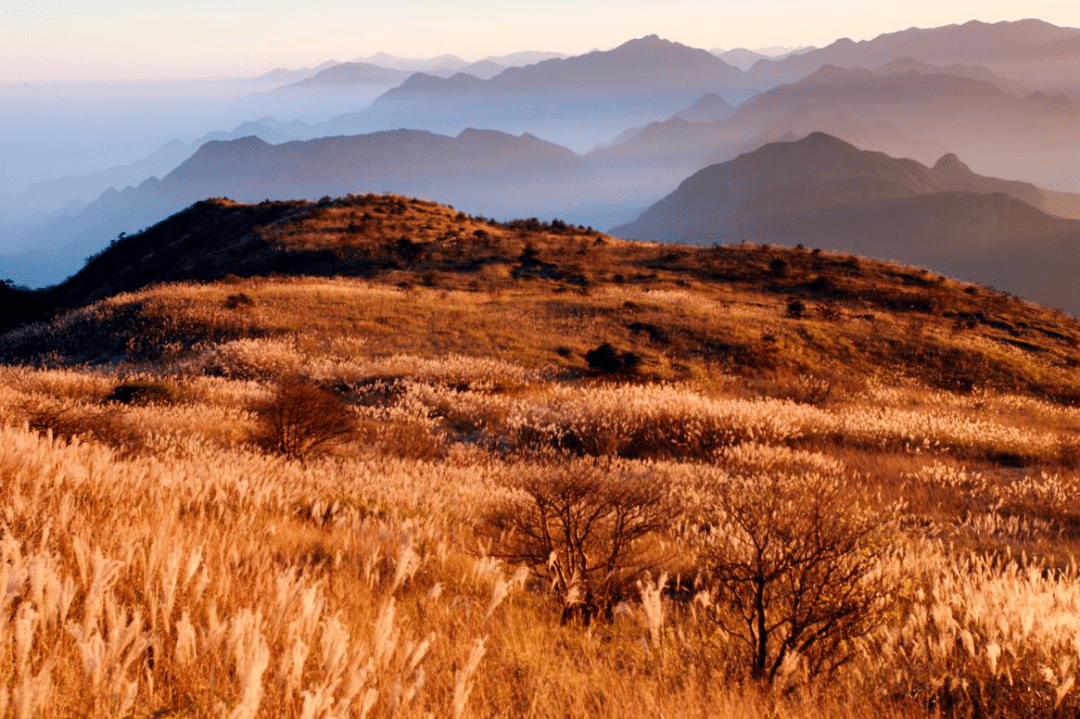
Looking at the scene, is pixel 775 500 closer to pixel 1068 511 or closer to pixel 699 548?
pixel 699 548

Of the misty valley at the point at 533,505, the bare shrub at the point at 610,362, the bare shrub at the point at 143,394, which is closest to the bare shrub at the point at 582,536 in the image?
the misty valley at the point at 533,505

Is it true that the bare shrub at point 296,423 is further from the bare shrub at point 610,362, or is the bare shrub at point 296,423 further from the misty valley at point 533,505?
the bare shrub at point 610,362

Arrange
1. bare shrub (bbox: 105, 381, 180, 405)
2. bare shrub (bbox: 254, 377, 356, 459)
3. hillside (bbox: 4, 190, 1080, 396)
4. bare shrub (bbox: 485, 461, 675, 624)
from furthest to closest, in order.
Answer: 1. hillside (bbox: 4, 190, 1080, 396)
2. bare shrub (bbox: 105, 381, 180, 405)
3. bare shrub (bbox: 254, 377, 356, 459)
4. bare shrub (bbox: 485, 461, 675, 624)

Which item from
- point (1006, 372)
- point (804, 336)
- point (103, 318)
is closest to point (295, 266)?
point (103, 318)

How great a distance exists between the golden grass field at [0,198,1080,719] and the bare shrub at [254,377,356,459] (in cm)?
38

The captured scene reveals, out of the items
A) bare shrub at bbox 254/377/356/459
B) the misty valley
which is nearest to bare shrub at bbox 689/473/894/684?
the misty valley

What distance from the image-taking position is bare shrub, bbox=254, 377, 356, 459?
10641 mm

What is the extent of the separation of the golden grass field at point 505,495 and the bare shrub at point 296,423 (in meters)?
0.38

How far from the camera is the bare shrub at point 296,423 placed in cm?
1064

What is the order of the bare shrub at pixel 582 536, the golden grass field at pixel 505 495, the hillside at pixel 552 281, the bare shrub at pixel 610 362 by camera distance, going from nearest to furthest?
1. the golden grass field at pixel 505 495
2. the bare shrub at pixel 582 536
3. the bare shrub at pixel 610 362
4. the hillside at pixel 552 281

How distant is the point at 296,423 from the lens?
35.1ft

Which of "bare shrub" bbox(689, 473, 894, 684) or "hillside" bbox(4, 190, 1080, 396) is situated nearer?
"bare shrub" bbox(689, 473, 894, 684)

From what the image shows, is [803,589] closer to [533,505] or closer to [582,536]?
[582,536]

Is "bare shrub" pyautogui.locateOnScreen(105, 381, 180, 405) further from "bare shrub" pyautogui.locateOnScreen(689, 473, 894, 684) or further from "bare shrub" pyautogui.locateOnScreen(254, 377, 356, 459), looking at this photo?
"bare shrub" pyautogui.locateOnScreen(689, 473, 894, 684)
